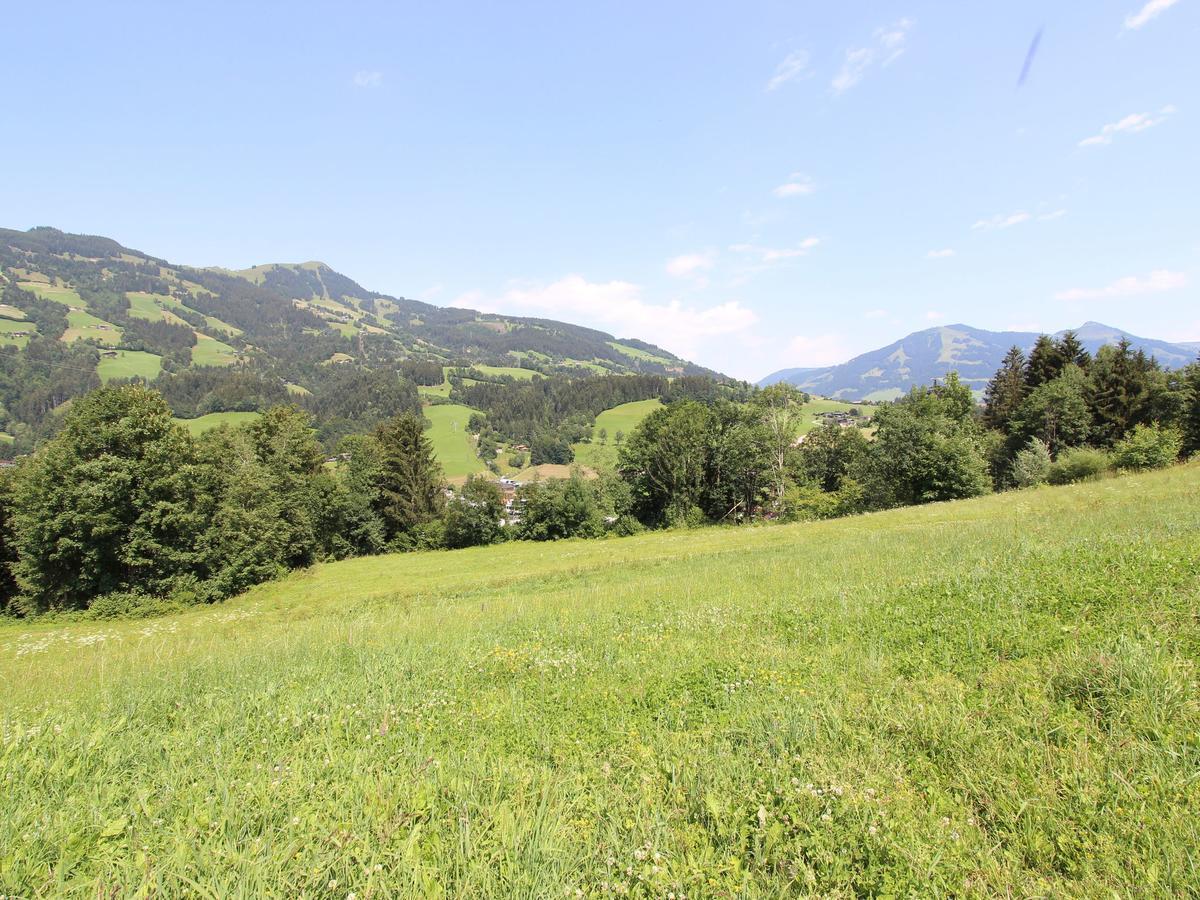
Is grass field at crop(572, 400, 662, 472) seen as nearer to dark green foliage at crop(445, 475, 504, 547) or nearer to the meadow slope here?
dark green foliage at crop(445, 475, 504, 547)

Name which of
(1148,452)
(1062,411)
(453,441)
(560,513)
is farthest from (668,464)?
(453,441)

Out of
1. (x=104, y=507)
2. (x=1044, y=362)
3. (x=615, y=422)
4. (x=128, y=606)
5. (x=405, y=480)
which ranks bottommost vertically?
(x=128, y=606)

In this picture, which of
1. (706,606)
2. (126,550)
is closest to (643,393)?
(126,550)

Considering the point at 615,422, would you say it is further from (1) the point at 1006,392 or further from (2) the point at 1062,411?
(2) the point at 1062,411

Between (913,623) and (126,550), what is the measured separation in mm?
44655

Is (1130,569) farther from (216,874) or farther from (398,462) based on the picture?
(398,462)

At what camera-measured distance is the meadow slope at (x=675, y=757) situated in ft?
10.1

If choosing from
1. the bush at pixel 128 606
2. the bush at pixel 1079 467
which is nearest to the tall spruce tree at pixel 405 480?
the bush at pixel 128 606

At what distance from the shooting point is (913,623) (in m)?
7.05

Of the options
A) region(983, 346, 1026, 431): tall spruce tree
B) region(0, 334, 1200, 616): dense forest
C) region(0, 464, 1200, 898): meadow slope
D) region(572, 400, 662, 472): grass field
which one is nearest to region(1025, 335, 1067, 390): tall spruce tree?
region(0, 334, 1200, 616): dense forest

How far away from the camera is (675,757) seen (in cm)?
438

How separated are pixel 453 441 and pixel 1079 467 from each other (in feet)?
436

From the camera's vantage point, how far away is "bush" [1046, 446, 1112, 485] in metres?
35.5

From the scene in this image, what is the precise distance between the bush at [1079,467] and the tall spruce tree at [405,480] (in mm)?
60002
